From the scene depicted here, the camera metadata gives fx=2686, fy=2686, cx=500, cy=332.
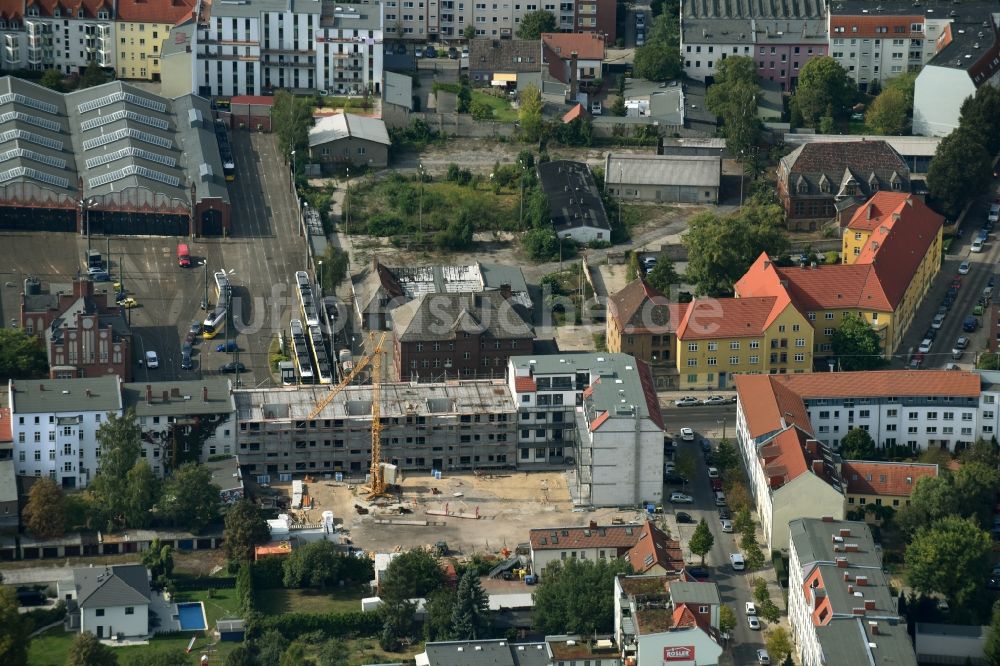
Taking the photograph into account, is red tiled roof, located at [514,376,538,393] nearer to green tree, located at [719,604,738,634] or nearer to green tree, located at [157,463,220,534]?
green tree, located at [157,463,220,534]

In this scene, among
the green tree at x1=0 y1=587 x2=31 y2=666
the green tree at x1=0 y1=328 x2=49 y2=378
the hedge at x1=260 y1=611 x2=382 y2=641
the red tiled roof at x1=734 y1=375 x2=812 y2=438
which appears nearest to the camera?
the green tree at x1=0 y1=587 x2=31 y2=666

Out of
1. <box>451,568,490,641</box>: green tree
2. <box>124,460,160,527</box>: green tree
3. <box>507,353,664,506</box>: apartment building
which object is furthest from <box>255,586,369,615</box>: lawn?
<box>507,353,664,506</box>: apartment building

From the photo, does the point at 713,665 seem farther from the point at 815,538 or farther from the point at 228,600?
the point at 228,600

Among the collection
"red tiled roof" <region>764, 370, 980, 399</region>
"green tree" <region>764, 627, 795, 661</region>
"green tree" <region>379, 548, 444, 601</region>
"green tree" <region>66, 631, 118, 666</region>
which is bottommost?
"green tree" <region>764, 627, 795, 661</region>

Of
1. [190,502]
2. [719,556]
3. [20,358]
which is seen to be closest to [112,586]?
[190,502]

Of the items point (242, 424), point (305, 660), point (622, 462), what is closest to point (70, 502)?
point (242, 424)
